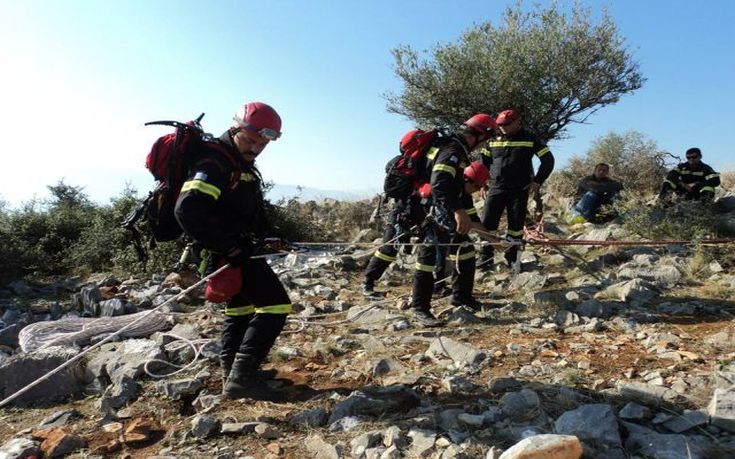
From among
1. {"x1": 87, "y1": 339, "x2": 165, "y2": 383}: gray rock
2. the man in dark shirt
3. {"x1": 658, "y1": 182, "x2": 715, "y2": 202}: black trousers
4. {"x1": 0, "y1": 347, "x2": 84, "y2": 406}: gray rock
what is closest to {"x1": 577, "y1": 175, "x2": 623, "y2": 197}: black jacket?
{"x1": 658, "y1": 182, "x2": 715, "y2": 202}: black trousers

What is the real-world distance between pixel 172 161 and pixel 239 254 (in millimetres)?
744

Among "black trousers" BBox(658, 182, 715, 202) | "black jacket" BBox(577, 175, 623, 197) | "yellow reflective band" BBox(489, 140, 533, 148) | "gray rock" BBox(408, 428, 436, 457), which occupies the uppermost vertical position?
"yellow reflective band" BBox(489, 140, 533, 148)

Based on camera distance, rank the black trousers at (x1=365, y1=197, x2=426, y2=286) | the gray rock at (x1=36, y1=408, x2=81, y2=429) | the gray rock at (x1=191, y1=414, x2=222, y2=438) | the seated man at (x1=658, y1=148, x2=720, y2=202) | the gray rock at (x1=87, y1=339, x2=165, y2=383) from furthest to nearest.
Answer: the seated man at (x1=658, y1=148, x2=720, y2=202)
the black trousers at (x1=365, y1=197, x2=426, y2=286)
the gray rock at (x1=87, y1=339, x2=165, y2=383)
the gray rock at (x1=36, y1=408, x2=81, y2=429)
the gray rock at (x1=191, y1=414, x2=222, y2=438)

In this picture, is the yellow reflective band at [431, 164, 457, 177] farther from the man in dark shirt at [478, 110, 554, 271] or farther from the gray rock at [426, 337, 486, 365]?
the man in dark shirt at [478, 110, 554, 271]

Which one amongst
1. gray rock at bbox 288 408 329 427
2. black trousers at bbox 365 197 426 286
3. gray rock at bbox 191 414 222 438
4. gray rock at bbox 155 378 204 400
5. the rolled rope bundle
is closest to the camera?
gray rock at bbox 191 414 222 438

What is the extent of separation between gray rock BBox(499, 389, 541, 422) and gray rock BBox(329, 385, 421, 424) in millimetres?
604

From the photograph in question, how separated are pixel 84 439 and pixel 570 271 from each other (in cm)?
620

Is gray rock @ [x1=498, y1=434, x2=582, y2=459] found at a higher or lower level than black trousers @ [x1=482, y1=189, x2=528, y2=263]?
lower

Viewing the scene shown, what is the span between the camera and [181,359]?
443cm

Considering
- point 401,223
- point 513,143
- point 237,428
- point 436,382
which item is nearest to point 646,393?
point 436,382

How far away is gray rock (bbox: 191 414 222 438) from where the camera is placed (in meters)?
3.11

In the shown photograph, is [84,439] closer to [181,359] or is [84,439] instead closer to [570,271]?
[181,359]

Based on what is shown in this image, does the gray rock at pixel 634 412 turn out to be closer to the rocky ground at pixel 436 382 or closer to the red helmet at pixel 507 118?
the rocky ground at pixel 436 382

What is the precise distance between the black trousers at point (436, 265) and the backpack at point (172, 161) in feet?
7.84
